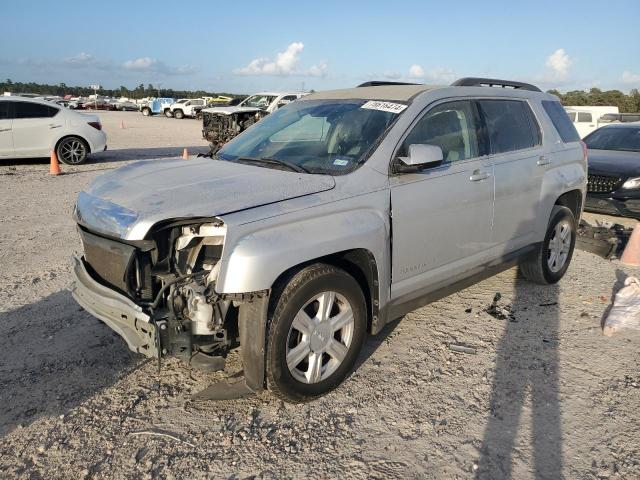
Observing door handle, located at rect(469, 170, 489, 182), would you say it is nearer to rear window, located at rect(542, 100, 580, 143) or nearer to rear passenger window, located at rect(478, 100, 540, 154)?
rear passenger window, located at rect(478, 100, 540, 154)

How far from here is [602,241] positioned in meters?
6.82

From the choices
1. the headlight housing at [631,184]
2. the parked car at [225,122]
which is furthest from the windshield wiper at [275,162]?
the parked car at [225,122]

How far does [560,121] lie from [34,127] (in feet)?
39.0

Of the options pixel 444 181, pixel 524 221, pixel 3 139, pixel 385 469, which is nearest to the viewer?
pixel 385 469

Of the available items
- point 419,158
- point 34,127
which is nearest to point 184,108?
point 34,127

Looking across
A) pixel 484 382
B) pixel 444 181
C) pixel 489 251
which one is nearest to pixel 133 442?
pixel 484 382

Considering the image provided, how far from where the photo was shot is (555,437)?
3.12 m

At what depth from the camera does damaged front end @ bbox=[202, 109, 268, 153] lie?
1817 cm

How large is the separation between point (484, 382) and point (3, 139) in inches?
499

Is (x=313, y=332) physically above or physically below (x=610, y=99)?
below

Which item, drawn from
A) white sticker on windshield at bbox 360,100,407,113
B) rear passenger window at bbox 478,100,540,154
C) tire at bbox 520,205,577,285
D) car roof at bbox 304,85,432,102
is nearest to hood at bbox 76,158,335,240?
white sticker on windshield at bbox 360,100,407,113

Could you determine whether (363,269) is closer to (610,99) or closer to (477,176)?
(477,176)

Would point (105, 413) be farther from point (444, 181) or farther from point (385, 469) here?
point (444, 181)

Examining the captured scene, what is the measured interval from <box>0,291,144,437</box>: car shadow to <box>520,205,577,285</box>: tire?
3835 millimetres
